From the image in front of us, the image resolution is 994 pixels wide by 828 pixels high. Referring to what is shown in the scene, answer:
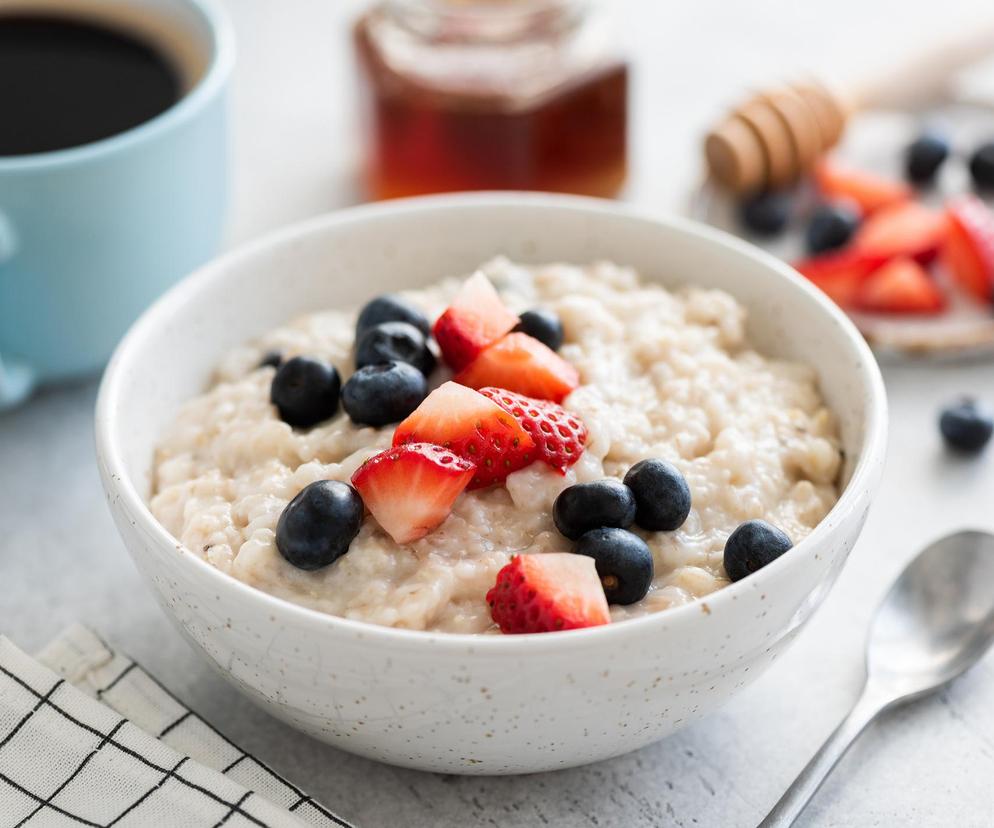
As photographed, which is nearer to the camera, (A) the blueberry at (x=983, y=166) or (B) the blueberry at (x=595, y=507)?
(B) the blueberry at (x=595, y=507)

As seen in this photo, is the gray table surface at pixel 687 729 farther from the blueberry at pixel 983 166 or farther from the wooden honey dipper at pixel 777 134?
the blueberry at pixel 983 166

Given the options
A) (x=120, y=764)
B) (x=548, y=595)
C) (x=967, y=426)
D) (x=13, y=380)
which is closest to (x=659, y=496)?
(x=548, y=595)

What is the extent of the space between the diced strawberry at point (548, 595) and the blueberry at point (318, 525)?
0.68 feet

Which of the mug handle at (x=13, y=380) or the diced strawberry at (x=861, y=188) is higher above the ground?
the diced strawberry at (x=861, y=188)

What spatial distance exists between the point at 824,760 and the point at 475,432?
65 cm

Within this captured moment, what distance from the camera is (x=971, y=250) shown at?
273 centimetres

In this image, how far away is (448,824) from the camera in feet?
5.53

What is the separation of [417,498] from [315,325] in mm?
617

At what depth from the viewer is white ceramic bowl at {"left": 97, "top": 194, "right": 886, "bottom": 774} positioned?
4.63 feet

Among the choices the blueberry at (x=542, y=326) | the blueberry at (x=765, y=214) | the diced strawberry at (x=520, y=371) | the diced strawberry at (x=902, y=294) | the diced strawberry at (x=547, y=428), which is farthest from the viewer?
the blueberry at (x=765, y=214)

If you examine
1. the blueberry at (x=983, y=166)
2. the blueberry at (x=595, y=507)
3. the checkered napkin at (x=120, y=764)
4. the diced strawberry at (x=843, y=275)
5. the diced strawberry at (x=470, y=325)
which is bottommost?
the diced strawberry at (x=843, y=275)

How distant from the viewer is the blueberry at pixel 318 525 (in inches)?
61.6

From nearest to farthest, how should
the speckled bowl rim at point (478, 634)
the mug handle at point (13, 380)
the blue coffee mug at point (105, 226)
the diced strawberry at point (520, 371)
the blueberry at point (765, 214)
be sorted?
the speckled bowl rim at point (478, 634) < the diced strawberry at point (520, 371) < the blue coffee mug at point (105, 226) < the mug handle at point (13, 380) < the blueberry at point (765, 214)

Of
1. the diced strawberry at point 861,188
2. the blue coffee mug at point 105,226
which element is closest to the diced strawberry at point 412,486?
the blue coffee mug at point 105,226
